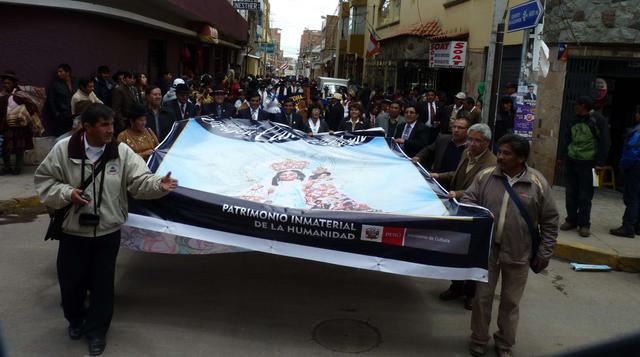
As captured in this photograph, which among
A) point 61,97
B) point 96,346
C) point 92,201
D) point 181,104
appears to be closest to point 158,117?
point 181,104

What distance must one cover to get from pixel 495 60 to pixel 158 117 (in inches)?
200

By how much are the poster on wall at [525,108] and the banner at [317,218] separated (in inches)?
167

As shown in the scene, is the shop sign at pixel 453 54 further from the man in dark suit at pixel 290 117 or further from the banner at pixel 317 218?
the banner at pixel 317 218

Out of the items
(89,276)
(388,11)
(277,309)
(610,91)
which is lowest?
(277,309)

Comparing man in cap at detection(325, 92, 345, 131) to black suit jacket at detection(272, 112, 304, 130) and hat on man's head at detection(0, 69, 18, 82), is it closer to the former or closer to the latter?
black suit jacket at detection(272, 112, 304, 130)

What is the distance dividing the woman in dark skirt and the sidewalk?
0.50 m

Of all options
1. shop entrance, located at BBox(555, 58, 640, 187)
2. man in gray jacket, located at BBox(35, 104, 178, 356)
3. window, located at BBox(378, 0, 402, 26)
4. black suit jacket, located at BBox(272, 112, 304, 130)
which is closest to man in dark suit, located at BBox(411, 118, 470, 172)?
man in gray jacket, located at BBox(35, 104, 178, 356)

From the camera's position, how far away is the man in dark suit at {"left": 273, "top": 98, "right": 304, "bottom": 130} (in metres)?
9.68

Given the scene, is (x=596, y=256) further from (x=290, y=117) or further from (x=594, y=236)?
(x=290, y=117)

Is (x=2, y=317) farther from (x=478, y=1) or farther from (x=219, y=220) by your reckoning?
(x=478, y=1)

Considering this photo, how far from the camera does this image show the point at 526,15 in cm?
785

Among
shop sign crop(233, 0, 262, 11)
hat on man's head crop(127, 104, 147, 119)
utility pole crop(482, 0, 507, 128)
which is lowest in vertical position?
hat on man's head crop(127, 104, 147, 119)

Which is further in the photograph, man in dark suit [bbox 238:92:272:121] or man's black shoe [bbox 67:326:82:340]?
man in dark suit [bbox 238:92:272:121]

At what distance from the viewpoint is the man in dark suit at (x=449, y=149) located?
20.1ft
